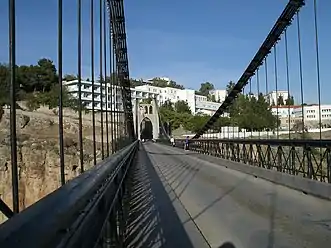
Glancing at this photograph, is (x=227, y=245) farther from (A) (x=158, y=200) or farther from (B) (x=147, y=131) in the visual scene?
(B) (x=147, y=131)

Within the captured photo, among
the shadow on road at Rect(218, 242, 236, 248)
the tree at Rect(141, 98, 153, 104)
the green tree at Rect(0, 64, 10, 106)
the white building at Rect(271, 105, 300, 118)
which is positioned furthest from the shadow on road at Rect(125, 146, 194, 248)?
the tree at Rect(141, 98, 153, 104)

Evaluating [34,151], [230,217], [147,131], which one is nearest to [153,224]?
[230,217]

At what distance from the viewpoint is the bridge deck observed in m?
6.63

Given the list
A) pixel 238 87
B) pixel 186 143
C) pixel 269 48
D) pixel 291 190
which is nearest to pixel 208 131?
pixel 186 143

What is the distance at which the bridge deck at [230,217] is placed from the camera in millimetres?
6629

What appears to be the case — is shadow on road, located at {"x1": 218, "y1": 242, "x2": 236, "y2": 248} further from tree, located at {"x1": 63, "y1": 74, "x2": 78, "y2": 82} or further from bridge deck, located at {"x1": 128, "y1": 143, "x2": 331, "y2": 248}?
tree, located at {"x1": 63, "y1": 74, "x2": 78, "y2": 82}

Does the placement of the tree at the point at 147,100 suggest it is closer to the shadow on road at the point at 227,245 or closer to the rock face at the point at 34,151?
the rock face at the point at 34,151

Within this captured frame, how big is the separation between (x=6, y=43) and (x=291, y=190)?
990cm

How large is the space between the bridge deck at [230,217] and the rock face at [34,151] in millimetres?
1595

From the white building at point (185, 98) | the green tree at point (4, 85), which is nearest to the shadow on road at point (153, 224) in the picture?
the green tree at point (4, 85)

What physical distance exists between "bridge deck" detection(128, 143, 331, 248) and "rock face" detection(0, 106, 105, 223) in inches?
62.8

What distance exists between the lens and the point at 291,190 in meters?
11.9

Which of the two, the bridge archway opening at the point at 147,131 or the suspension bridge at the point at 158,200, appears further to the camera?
the bridge archway opening at the point at 147,131

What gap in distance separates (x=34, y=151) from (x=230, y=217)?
6654 mm
